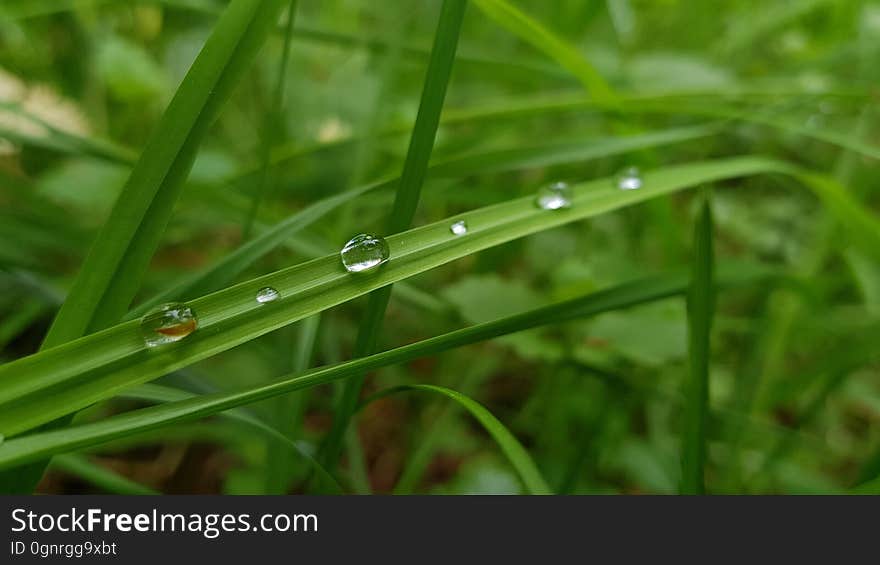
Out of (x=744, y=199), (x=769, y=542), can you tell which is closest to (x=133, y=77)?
(x=769, y=542)

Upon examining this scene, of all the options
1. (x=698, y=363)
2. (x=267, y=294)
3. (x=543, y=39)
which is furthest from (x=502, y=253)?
(x=267, y=294)

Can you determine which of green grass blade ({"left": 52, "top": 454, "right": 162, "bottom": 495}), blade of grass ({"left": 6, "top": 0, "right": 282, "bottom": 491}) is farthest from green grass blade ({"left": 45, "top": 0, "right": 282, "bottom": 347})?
green grass blade ({"left": 52, "top": 454, "right": 162, "bottom": 495})

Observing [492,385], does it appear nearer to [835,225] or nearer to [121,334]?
[835,225]

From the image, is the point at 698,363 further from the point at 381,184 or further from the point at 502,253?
the point at 502,253

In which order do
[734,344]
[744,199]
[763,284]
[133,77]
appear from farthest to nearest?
[744,199], [734,344], [133,77], [763,284]

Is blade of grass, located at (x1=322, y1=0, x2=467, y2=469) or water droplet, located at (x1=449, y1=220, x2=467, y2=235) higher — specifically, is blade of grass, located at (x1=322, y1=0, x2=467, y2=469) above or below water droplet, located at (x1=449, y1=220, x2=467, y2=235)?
above

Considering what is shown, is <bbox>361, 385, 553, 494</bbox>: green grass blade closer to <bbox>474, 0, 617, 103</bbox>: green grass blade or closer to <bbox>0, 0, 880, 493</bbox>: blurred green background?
<bbox>0, 0, 880, 493</bbox>: blurred green background
